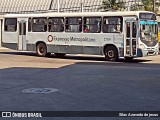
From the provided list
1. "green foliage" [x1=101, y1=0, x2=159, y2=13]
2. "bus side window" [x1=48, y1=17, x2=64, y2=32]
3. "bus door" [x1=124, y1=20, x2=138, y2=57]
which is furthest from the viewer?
"green foliage" [x1=101, y1=0, x2=159, y2=13]

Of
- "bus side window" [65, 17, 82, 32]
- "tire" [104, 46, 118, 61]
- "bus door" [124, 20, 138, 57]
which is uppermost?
"bus side window" [65, 17, 82, 32]

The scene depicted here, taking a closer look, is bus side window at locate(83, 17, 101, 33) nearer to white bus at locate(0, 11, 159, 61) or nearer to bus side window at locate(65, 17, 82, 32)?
white bus at locate(0, 11, 159, 61)

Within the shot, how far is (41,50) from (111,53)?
5843 mm

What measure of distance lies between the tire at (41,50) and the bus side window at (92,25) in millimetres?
3706

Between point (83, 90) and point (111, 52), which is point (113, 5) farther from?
point (83, 90)

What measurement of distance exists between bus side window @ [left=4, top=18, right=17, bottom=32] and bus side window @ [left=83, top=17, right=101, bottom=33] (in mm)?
6279

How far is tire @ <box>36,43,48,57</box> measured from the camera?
25.2 metres

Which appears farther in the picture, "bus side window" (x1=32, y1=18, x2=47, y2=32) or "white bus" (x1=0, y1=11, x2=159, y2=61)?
"bus side window" (x1=32, y1=18, x2=47, y2=32)

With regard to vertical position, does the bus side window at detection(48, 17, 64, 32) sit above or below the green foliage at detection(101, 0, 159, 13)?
below

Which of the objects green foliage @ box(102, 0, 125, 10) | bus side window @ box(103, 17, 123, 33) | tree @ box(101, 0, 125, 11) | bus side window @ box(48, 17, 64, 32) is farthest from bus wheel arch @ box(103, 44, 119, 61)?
green foliage @ box(102, 0, 125, 10)

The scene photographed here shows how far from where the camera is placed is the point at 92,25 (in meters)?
22.5

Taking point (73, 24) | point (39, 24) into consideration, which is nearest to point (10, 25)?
point (39, 24)

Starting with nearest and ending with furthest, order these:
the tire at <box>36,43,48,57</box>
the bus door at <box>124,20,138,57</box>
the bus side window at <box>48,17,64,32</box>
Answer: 1. the bus door at <box>124,20,138,57</box>
2. the bus side window at <box>48,17,64,32</box>
3. the tire at <box>36,43,48,57</box>

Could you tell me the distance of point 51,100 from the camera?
941 cm
